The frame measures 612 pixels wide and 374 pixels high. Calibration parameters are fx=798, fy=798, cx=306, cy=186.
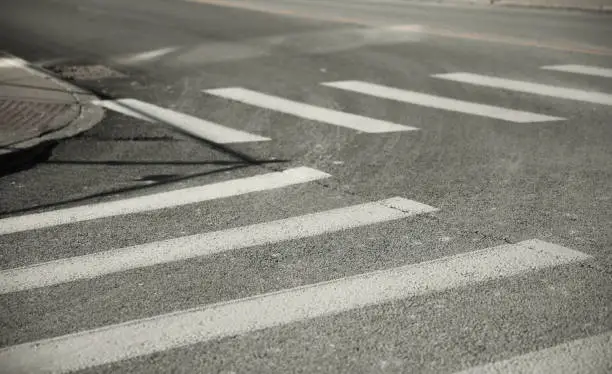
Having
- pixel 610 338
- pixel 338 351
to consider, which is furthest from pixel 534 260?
pixel 338 351

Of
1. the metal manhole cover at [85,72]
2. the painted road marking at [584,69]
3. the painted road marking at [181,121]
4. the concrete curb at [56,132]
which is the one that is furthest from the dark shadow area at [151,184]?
the painted road marking at [584,69]

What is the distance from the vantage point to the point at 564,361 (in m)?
4.02

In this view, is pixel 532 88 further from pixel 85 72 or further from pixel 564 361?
pixel 564 361

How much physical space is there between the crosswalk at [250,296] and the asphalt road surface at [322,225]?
2 cm

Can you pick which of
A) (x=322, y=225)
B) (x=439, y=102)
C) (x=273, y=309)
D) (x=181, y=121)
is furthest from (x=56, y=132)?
(x=273, y=309)

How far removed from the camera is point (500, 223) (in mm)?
6027

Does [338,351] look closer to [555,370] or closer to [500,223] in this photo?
[555,370]

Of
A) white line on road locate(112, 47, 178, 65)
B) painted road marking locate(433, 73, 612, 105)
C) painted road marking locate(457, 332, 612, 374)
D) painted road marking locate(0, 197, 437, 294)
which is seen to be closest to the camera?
painted road marking locate(457, 332, 612, 374)

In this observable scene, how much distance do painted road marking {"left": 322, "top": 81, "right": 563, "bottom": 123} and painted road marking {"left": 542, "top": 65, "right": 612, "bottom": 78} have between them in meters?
2.79

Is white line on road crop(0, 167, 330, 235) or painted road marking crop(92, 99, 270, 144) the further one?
painted road marking crop(92, 99, 270, 144)

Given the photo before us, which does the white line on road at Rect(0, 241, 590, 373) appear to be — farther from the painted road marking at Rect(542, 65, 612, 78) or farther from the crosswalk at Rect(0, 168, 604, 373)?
the painted road marking at Rect(542, 65, 612, 78)

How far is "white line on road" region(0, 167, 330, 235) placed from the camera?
20.8 ft

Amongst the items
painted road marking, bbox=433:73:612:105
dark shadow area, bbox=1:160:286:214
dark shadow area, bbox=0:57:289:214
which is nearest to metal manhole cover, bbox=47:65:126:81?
dark shadow area, bbox=0:57:289:214

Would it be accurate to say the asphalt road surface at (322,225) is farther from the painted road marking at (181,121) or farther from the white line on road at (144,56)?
the white line on road at (144,56)
